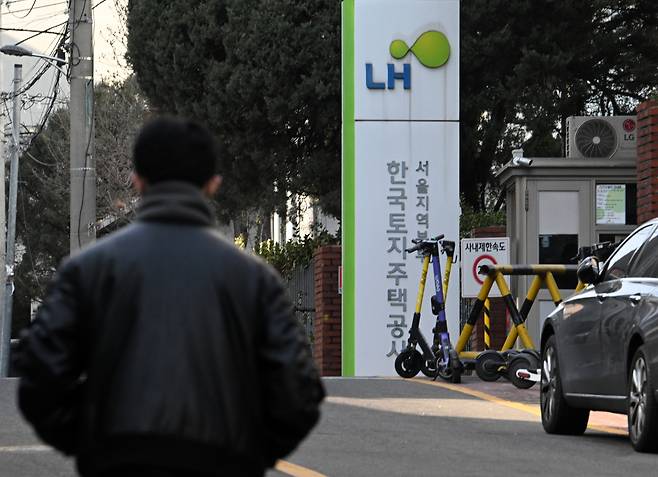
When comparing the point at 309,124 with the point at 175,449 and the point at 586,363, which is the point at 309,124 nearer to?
the point at 586,363

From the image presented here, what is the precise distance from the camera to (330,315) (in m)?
27.3

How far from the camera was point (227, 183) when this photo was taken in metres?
32.4

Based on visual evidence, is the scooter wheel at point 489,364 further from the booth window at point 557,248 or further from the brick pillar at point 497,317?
the brick pillar at point 497,317

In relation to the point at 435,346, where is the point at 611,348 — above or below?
above

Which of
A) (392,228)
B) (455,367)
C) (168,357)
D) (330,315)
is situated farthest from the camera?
(330,315)

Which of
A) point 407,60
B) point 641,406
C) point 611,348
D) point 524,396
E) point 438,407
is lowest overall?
point 524,396

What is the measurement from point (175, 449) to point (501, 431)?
9382mm

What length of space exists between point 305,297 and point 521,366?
43.3ft

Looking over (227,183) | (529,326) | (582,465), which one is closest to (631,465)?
(582,465)

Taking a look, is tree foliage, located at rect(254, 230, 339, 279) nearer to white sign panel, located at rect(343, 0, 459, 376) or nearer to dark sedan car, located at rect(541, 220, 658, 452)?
white sign panel, located at rect(343, 0, 459, 376)

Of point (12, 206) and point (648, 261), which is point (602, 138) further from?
point (12, 206)

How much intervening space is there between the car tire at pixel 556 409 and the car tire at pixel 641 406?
1.18 meters

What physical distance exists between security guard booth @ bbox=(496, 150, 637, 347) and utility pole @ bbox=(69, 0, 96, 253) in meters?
5.95

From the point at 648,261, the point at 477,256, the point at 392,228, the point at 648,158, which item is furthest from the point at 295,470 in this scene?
the point at 392,228
